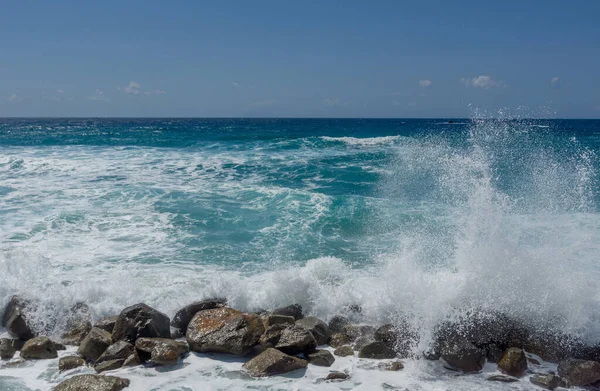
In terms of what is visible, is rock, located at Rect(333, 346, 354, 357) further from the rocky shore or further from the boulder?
the boulder

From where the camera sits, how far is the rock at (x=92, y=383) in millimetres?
5930

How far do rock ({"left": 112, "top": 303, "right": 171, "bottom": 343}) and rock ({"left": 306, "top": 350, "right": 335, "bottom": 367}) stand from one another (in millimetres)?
2372

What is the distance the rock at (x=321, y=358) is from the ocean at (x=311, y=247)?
0.12m

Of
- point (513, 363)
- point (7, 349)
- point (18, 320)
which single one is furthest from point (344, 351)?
point (18, 320)

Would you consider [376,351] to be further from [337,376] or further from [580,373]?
[580,373]

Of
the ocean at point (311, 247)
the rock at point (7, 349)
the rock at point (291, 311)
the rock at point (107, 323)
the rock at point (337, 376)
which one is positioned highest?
the ocean at point (311, 247)

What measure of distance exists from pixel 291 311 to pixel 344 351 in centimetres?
141

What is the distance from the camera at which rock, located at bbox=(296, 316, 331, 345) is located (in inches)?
292

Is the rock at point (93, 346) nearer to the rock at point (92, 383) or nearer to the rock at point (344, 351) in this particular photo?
the rock at point (92, 383)

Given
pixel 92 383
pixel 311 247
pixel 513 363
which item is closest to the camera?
pixel 92 383

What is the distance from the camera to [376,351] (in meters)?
7.01

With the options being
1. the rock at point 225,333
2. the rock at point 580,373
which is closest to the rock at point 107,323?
the rock at point 225,333

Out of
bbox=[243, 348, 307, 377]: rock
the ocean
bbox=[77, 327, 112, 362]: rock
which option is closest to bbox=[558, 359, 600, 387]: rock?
the ocean

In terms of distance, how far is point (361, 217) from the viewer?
14.7m
